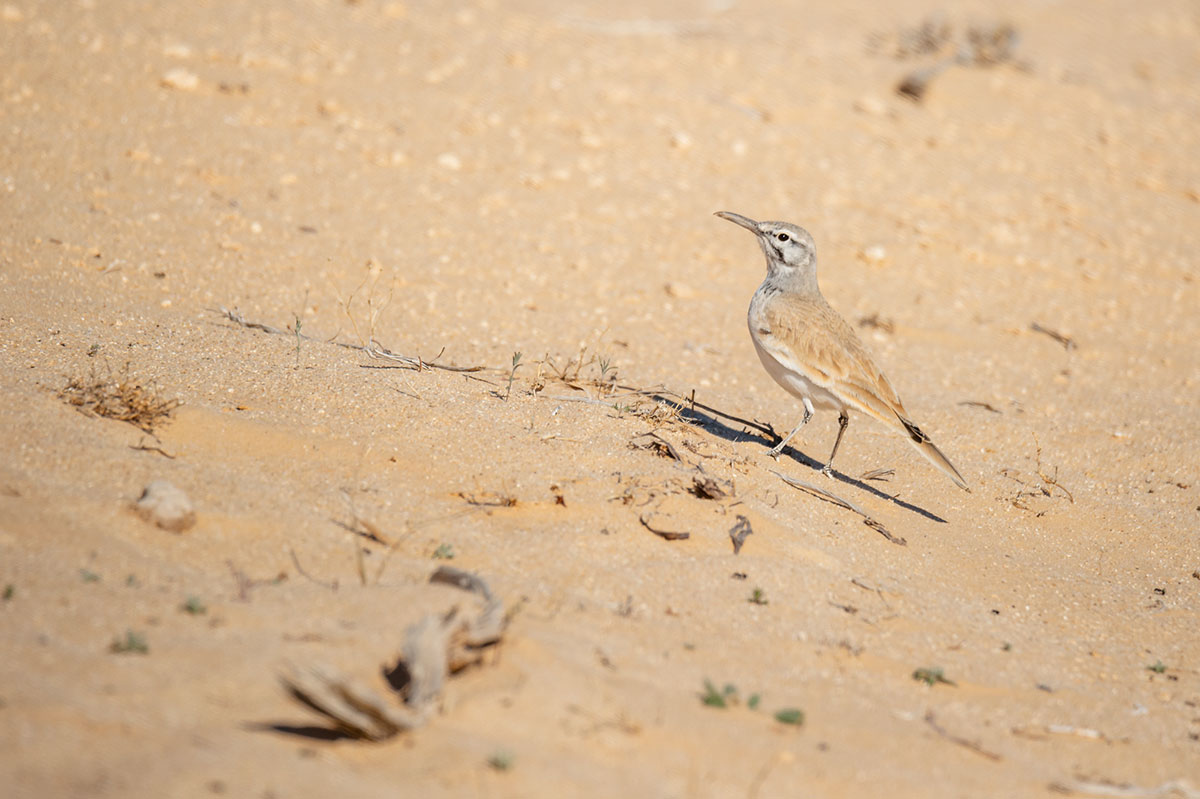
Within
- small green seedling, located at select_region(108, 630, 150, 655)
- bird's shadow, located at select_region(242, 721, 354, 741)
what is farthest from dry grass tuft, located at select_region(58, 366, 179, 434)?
bird's shadow, located at select_region(242, 721, 354, 741)

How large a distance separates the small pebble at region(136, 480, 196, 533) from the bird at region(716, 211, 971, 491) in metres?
3.18

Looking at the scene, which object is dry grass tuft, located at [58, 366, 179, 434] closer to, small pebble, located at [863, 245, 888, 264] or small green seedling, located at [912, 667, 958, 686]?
small green seedling, located at [912, 667, 958, 686]

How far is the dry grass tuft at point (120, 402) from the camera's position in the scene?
4.62m

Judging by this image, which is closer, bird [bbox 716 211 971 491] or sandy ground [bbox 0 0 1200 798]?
sandy ground [bbox 0 0 1200 798]

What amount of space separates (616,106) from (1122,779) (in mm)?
8373

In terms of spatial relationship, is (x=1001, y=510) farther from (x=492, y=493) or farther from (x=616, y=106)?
(x=616, y=106)

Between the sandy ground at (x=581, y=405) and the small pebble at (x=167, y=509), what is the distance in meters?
0.05

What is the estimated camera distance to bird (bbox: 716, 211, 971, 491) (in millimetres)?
5723

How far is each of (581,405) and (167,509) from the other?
244 centimetres

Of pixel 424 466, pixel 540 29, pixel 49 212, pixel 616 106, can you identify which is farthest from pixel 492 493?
pixel 540 29

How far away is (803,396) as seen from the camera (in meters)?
5.99

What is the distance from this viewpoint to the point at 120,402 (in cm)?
467

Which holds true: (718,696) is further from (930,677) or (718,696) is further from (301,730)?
(301,730)

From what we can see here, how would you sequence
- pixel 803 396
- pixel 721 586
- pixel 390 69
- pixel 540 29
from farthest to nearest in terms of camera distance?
pixel 540 29 → pixel 390 69 → pixel 803 396 → pixel 721 586
